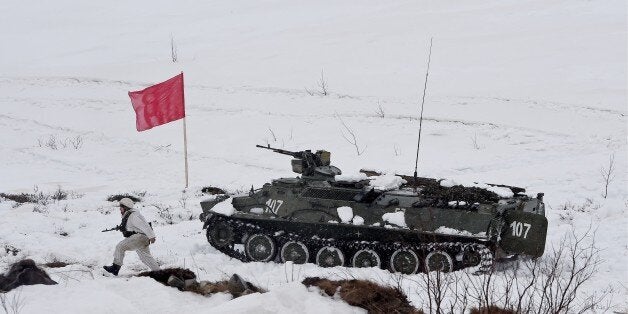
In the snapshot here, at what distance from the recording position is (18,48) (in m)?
45.1

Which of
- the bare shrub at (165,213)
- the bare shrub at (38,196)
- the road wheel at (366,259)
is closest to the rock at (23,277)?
the road wheel at (366,259)

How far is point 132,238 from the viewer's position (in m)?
12.6

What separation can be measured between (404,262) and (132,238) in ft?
16.5

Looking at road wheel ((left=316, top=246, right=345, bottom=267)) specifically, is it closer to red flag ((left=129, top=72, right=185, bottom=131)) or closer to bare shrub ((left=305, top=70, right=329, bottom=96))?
red flag ((left=129, top=72, right=185, bottom=131))

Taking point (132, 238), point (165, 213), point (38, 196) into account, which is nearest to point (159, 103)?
point (165, 213)

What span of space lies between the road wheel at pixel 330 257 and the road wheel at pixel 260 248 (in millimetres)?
1000

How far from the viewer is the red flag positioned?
21.0 m

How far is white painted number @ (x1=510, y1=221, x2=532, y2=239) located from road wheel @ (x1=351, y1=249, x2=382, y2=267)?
2.55 m

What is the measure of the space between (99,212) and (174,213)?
200 centimetres

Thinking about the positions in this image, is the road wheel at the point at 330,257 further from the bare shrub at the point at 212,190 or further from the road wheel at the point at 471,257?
the bare shrub at the point at 212,190

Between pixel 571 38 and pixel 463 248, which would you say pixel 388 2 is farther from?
pixel 463 248

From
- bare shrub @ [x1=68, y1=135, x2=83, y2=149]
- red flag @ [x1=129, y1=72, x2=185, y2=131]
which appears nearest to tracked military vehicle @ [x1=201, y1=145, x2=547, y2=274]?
red flag @ [x1=129, y1=72, x2=185, y2=131]

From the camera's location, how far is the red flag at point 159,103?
21031 mm

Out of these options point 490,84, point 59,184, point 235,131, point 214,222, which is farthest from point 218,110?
point 214,222
